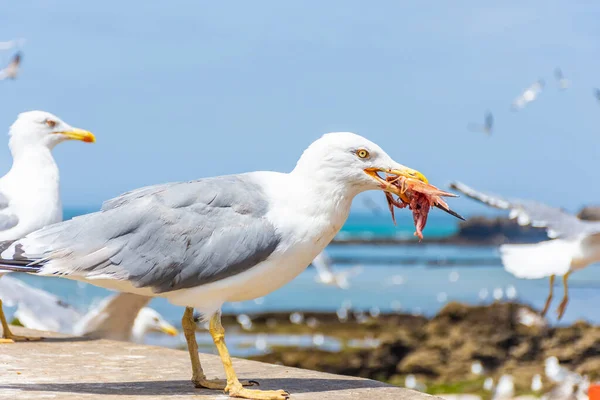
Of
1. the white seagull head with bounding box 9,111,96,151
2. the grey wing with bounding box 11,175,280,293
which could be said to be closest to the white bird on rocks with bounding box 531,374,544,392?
the white seagull head with bounding box 9,111,96,151

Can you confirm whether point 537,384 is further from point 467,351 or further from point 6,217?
point 6,217

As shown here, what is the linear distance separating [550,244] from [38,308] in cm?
426

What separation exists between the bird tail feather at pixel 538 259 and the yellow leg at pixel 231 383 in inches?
104

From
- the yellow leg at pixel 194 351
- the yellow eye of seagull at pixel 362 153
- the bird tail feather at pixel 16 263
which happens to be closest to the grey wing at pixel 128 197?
the bird tail feather at pixel 16 263

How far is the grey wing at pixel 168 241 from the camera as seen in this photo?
4539 millimetres

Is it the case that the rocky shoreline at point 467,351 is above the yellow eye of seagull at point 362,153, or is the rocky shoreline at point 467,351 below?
below

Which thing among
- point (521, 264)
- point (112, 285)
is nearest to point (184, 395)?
point (112, 285)

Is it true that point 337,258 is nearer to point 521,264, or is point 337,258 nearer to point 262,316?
point 262,316

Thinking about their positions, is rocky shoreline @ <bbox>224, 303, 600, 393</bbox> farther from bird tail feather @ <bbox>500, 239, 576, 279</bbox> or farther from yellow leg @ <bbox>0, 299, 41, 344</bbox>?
yellow leg @ <bbox>0, 299, 41, 344</bbox>

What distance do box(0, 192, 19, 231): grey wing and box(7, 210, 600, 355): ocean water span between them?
11.6 meters

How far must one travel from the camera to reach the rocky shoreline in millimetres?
15016

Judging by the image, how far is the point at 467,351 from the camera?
15789 millimetres

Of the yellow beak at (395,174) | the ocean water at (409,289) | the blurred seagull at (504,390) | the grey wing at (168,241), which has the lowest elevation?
the ocean water at (409,289)

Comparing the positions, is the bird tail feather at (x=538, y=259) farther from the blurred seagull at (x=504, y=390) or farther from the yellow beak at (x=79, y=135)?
the blurred seagull at (x=504, y=390)
